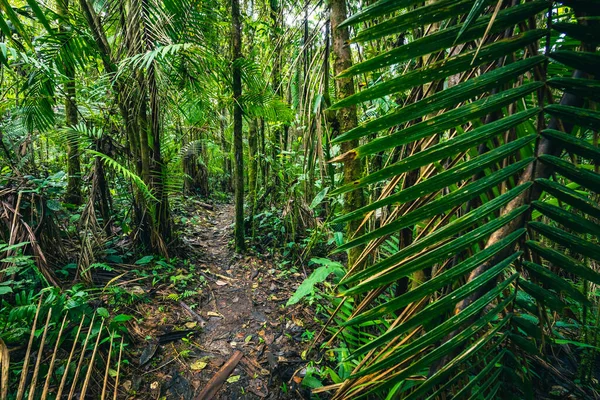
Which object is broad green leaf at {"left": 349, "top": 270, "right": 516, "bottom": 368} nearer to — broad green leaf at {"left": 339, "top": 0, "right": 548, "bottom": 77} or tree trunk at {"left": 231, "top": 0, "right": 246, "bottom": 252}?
broad green leaf at {"left": 339, "top": 0, "right": 548, "bottom": 77}

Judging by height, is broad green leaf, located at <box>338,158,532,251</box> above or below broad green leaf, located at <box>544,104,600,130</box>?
below

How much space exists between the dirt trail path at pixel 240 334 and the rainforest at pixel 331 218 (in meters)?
0.02

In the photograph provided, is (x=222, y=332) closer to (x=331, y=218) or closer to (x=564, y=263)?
(x=331, y=218)

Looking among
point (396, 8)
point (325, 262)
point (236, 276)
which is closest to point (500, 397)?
point (396, 8)

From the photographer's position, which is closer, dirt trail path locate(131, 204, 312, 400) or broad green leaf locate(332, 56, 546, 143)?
broad green leaf locate(332, 56, 546, 143)

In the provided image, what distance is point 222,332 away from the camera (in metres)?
2.24

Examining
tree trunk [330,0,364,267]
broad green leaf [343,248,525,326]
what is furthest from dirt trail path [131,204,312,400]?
broad green leaf [343,248,525,326]

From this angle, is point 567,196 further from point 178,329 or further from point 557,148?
point 178,329

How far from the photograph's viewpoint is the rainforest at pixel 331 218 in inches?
13.4

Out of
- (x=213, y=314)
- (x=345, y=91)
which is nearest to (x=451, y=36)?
(x=345, y=91)

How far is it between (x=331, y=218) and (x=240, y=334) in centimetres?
129

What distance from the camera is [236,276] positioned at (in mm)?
3125

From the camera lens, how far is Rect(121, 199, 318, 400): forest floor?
171cm

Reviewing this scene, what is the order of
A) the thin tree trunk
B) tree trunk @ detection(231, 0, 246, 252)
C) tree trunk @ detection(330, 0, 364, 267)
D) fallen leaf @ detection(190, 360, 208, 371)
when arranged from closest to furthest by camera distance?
1. tree trunk @ detection(330, 0, 364, 267)
2. fallen leaf @ detection(190, 360, 208, 371)
3. tree trunk @ detection(231, 0, 246, 252)
4. the thin tree trunk
